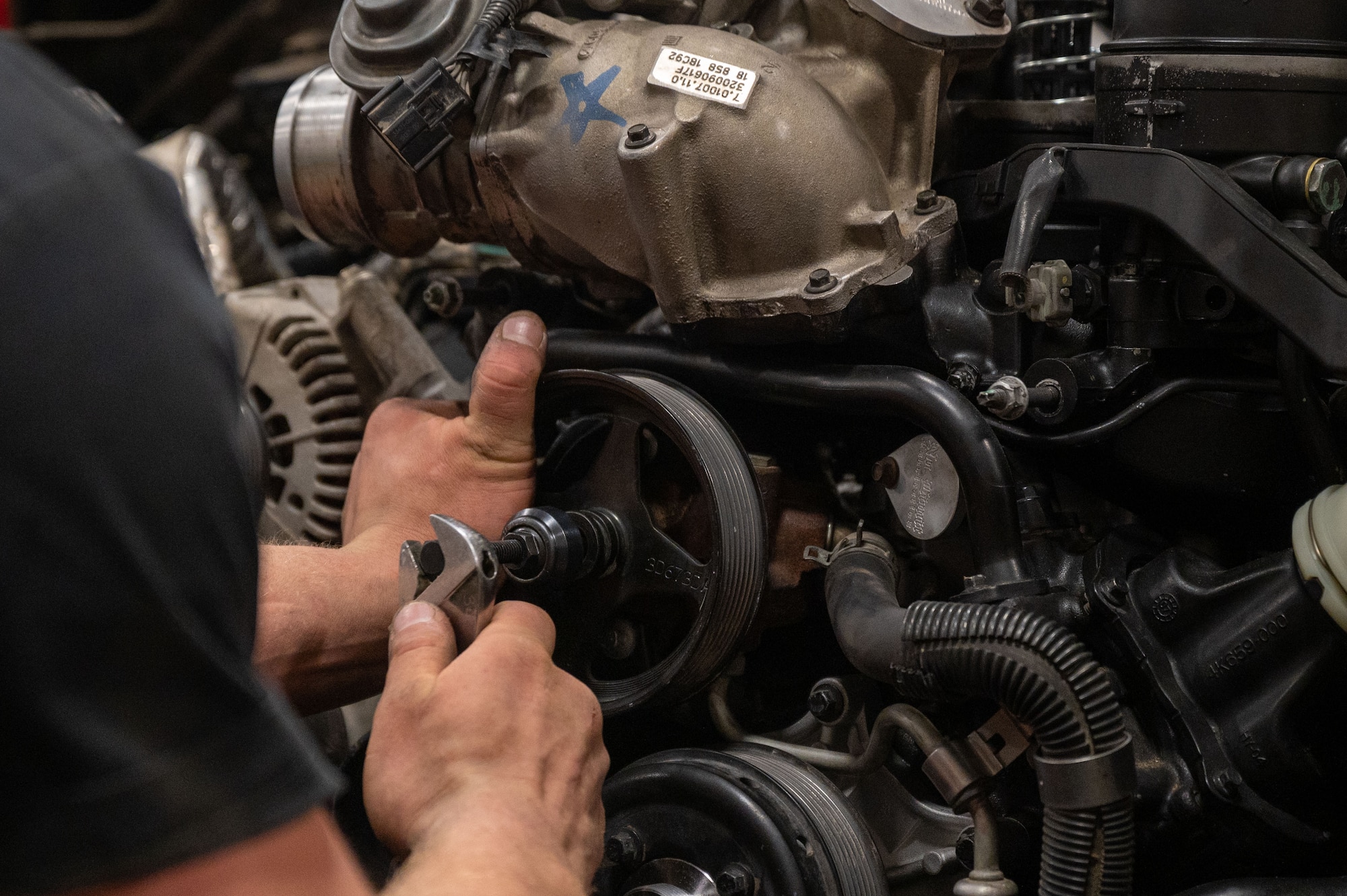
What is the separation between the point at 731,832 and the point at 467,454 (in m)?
0.44

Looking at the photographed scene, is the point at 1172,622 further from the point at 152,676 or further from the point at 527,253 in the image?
the point at 152,676

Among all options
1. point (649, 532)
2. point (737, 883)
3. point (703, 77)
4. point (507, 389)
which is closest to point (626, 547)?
point (649, 532)

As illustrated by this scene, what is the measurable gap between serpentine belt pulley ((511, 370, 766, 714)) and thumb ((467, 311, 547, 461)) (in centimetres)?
2

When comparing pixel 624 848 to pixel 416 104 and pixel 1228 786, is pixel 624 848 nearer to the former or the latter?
pixel 1228 786

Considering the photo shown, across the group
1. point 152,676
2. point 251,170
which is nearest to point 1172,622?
point 152,676

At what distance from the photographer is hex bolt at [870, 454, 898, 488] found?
3.32 feet

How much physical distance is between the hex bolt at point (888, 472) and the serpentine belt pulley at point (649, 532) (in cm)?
10

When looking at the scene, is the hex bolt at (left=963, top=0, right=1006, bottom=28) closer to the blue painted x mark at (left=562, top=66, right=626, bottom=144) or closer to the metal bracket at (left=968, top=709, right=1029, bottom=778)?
the blue painted x mark at (left=562, top=66, right=626, bottom=144)

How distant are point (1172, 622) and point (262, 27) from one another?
3041 millimetres

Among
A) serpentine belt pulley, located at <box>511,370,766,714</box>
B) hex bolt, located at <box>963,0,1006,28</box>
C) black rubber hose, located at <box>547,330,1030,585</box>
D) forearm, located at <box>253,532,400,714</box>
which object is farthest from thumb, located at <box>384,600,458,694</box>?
hex bolt, located at <box>963,0,1006,28</box>

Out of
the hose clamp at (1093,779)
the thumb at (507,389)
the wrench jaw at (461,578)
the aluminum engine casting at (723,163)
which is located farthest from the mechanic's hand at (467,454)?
the hose clamp at (1093,779)

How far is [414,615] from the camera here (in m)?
0.90

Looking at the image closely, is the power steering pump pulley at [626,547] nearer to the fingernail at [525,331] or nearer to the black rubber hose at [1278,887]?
the fingernail at [525,331]

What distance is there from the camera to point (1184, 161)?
2.94 feet
